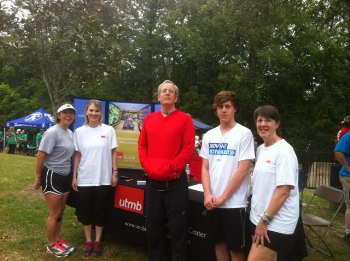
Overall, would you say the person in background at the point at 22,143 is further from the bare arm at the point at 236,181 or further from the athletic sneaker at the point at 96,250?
the bare arm at the point at 236,181

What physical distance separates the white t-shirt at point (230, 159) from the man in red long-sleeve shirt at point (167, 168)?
0.30 metres

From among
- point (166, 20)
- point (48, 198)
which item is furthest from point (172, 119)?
point (166, 20)

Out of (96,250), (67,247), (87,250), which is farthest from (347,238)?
(67,247)

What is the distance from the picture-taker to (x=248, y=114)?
1938cm

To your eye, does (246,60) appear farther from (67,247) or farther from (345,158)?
(67,247)

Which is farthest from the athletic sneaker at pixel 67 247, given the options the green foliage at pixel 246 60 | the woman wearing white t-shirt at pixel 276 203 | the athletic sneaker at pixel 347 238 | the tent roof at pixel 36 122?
the tent roof at pixel 36 122

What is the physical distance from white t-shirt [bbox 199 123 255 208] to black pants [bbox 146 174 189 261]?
0.36 m

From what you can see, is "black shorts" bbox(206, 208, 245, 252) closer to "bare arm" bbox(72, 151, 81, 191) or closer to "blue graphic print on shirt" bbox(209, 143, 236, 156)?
"blue graphic print on shirt" bbox(209, 143, 236, 156)

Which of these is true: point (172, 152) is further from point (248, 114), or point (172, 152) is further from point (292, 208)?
point (248, 114)

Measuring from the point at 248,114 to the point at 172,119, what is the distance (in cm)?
1710

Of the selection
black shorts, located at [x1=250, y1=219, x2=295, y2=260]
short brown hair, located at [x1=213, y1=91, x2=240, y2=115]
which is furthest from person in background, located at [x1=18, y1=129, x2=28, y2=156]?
black shorts, located at [x1=250, y1=219, x2=295, y2=260]

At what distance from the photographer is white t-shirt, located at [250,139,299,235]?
2182 mm

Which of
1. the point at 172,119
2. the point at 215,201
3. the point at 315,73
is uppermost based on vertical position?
the point at 315,73

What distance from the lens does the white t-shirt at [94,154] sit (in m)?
3.57
